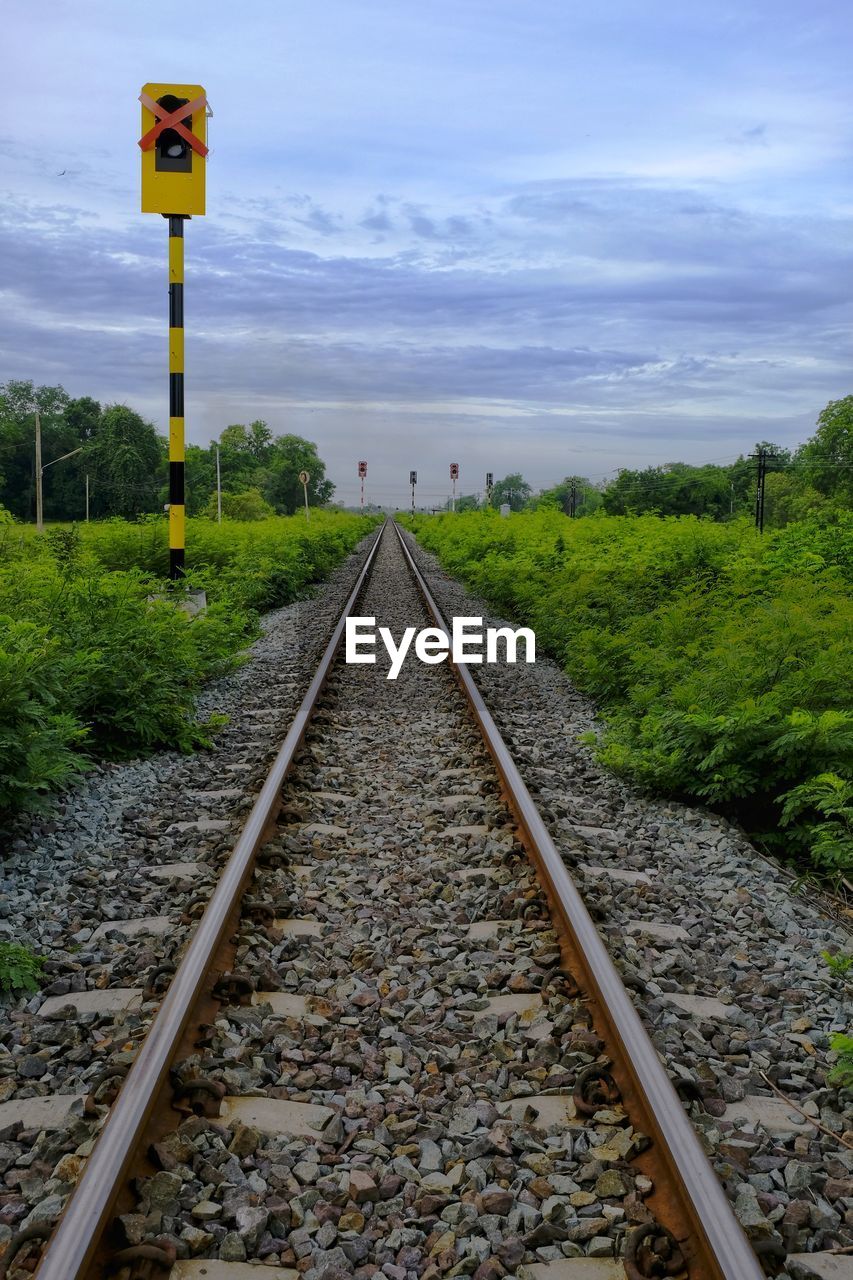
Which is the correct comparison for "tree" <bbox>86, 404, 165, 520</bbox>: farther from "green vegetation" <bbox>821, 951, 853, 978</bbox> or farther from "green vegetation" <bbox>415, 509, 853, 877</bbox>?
"green vegetation" <bbox>821, 951, 853, 978</bbox>

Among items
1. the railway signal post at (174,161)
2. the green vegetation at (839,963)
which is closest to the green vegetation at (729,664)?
the green vegetation at (839,963)

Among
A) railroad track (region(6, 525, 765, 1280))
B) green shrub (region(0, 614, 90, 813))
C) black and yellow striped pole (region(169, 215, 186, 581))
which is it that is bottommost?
railroad track (region(6, 525, 765, 1280))

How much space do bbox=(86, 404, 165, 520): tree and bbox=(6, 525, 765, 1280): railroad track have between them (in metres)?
81.3

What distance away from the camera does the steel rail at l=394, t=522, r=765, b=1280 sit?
238 cm

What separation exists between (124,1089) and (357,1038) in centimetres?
84

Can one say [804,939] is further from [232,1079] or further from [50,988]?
[50,988]

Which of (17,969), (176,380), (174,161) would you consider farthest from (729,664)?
(174,161)

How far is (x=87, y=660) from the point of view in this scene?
7.10 m

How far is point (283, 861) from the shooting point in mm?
5105

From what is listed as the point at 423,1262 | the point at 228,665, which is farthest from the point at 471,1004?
the point at 228,665

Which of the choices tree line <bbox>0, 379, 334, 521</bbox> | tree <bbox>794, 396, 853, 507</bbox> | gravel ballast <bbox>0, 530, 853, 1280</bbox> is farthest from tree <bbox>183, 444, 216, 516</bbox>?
gravel ballast <bbox>0, 530, 853, 1280</bbox>

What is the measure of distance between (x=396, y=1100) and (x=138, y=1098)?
2.54ft

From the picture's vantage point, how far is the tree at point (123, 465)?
275 feet

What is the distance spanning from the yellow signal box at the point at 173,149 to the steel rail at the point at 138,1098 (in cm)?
950
